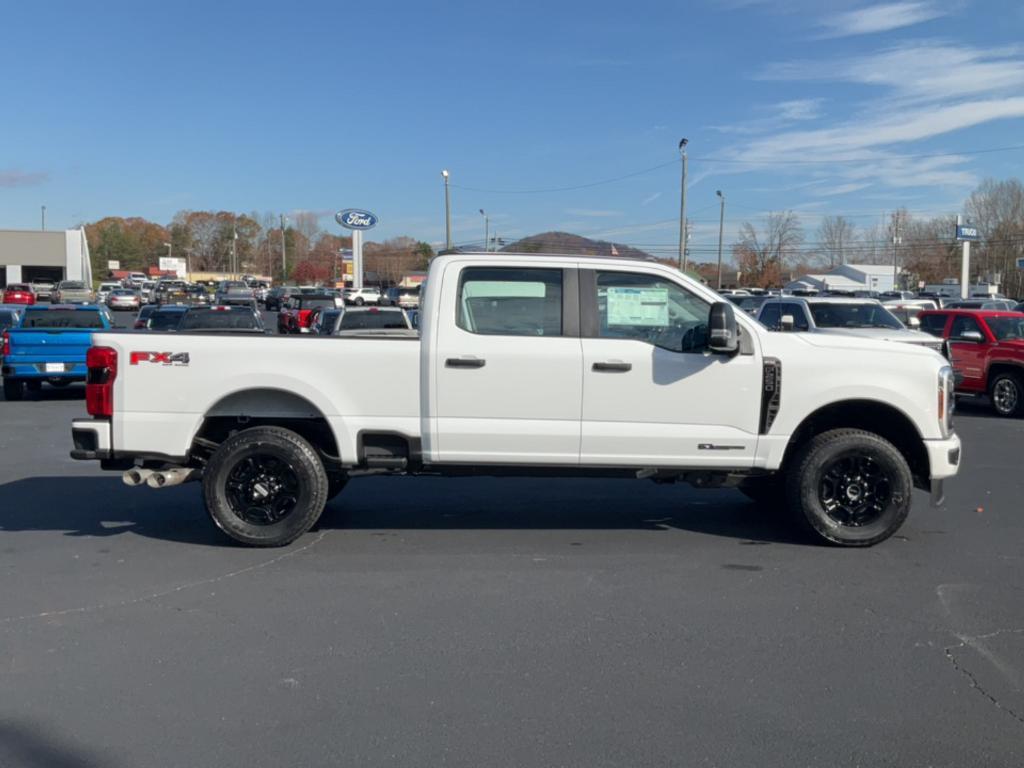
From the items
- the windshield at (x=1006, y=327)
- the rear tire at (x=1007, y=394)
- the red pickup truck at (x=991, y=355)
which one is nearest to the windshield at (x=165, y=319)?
the red pickup truck at (x=991, y=355)

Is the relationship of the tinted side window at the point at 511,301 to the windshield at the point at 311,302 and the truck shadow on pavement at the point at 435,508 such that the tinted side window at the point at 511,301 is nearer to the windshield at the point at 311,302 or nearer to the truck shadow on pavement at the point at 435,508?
the truck shadow on pavement at the point at 435,508

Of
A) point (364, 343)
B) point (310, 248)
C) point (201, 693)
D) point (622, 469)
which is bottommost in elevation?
point (201, 693)

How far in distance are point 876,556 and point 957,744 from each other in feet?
9.88

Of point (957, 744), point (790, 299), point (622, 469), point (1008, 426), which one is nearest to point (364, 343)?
point (622, 469)

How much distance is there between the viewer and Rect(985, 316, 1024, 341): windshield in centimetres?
1614

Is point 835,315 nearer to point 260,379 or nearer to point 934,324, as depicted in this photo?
point 934,324

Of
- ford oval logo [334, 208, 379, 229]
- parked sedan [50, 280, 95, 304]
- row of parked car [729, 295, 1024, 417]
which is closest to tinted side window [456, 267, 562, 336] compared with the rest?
row of parked car [729, 295, 1024, 417]

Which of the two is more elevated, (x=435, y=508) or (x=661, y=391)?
(x=661, y=391)

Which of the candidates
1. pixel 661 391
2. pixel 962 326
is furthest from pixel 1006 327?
pixel 661 391

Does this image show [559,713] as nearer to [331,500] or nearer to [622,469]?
[622,469]

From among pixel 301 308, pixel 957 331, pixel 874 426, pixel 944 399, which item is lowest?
pixel 874 426

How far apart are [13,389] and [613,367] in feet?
46.8

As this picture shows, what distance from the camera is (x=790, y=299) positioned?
1847 centimetres

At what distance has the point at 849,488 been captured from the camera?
7.17 meters
